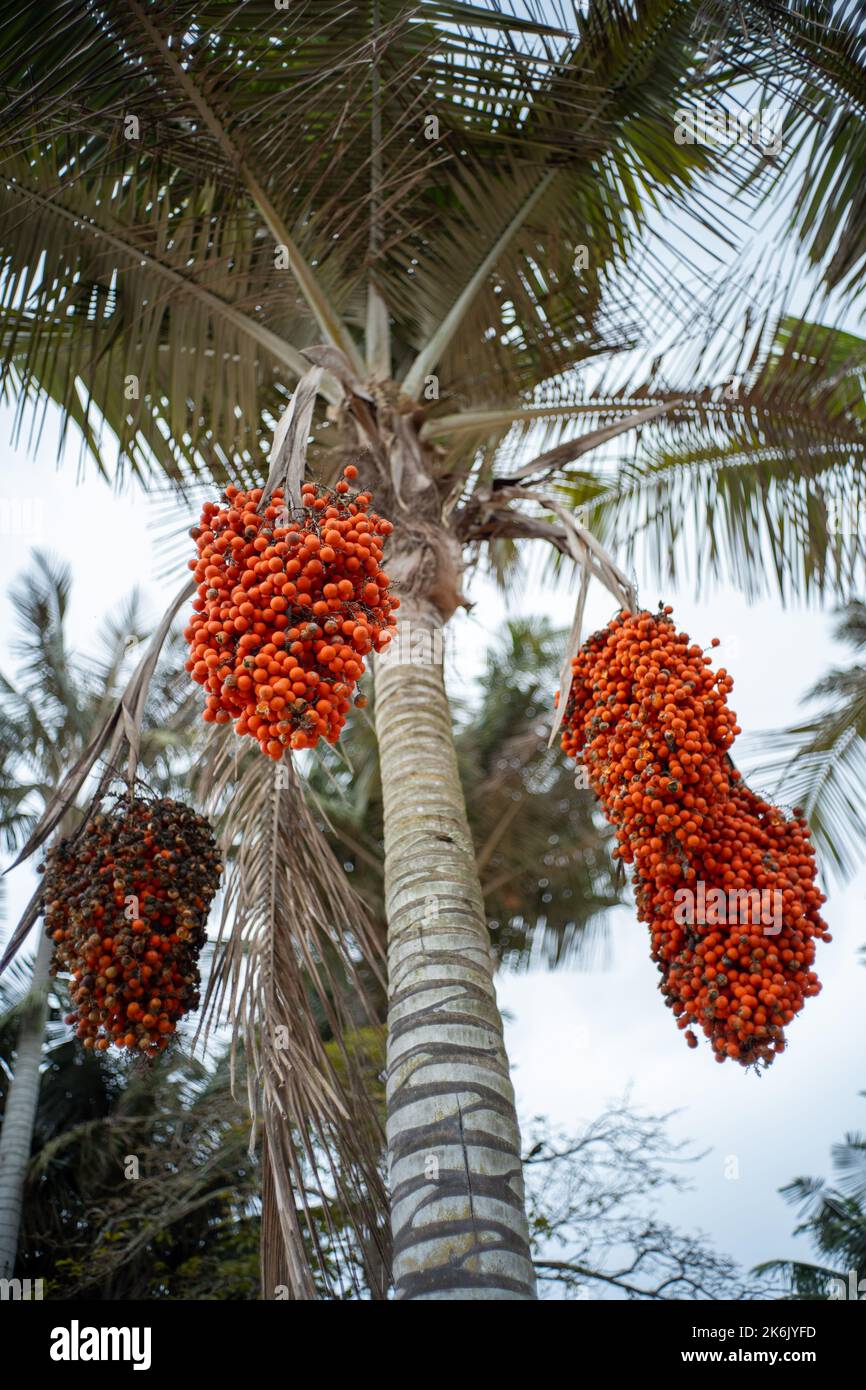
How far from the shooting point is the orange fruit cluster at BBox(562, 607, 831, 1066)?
260 cm

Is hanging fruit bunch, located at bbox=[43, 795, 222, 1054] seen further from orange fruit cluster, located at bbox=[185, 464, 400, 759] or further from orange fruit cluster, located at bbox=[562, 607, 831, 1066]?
orange fruit cluster, located at bbox=[562, 607, 831, 1066]

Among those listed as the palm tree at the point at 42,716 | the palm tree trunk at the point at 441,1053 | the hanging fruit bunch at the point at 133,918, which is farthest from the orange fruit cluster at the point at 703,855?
the palm tree at the point at 42,716

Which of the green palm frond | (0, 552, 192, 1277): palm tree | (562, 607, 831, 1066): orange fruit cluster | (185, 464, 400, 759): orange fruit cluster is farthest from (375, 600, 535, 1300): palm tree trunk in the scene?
(0, 552, 192, 1277): palm tree

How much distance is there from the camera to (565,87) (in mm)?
4352

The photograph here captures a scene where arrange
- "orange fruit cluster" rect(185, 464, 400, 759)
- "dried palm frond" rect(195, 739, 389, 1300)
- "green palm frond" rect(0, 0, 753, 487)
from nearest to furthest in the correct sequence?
"orange fruit cluster" rect(185, 464, 400, 759) → "dried palm frond" rect(195, 739, 389, 1300) → "green palm frond" rect(0, 0, 753, 487)

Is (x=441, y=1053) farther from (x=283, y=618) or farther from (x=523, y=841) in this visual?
(x=523, y=841)

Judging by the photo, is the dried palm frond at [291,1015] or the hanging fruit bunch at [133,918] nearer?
the hanging fruit bunch at [133,918]

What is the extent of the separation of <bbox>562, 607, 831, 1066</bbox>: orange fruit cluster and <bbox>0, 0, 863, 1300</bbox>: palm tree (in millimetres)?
569

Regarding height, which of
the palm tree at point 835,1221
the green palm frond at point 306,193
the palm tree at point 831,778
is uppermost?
the green palm frond at point 306,193

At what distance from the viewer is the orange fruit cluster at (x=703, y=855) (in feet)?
8.52

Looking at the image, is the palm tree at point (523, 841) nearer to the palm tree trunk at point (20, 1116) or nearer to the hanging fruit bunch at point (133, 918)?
the palm tree trunk at point (20, 1116)

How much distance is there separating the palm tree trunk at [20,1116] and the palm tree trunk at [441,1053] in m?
6.53
